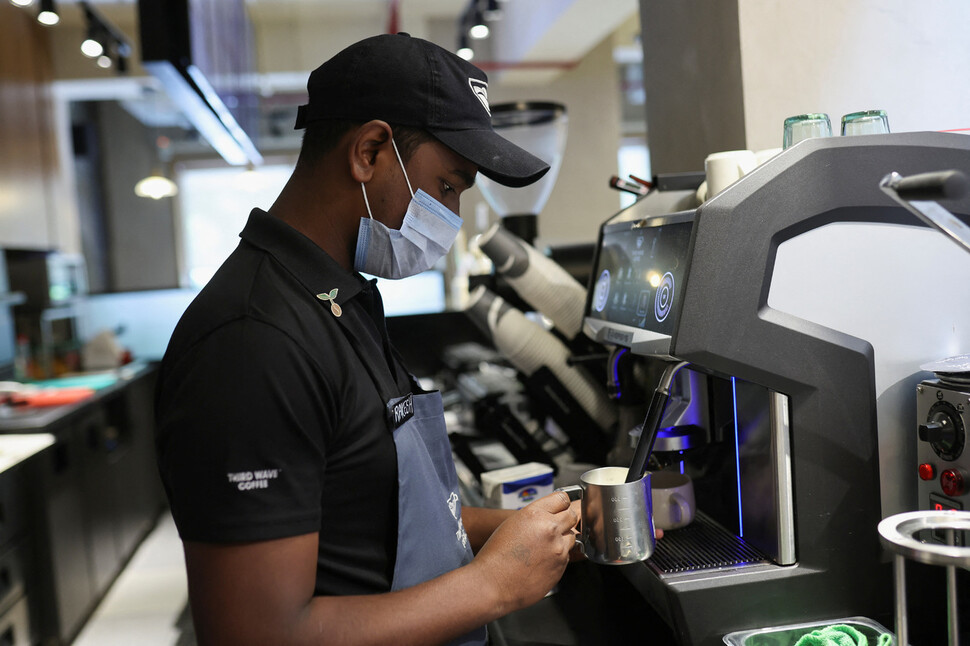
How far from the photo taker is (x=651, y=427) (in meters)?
0.98

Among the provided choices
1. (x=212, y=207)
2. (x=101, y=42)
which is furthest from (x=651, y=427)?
(x=212, y=207)

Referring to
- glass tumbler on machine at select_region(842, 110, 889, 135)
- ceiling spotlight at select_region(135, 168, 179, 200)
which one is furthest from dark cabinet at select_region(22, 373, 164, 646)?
ceiling spotlight at select_region(135, 168, 179, 200)

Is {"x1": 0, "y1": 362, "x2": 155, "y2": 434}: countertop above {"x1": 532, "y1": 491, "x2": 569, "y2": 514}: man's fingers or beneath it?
beneath

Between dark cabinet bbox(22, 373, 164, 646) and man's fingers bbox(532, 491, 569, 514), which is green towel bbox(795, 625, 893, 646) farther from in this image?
dark cabinet bbox(22, 373, 164, 646)

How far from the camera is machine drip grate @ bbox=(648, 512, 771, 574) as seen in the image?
1.01 meters

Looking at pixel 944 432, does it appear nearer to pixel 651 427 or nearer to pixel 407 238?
pixel 651 427

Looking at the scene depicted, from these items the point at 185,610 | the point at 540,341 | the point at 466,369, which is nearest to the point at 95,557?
the point at 185,610

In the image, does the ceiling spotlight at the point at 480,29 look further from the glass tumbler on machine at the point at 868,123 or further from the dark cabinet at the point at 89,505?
the glass tumbler on machine at the point at 868,123

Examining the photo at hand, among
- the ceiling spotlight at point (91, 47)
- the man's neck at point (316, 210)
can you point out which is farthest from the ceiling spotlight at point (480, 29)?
the man's neck at point (316, 210)

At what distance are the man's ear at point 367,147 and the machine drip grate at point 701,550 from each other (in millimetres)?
616

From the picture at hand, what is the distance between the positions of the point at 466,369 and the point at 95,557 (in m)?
2.02

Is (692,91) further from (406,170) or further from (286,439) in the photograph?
(286,439)

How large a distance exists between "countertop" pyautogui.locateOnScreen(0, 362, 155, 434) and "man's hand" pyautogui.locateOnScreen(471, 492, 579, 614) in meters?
2.76

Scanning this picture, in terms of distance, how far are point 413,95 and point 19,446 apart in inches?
103
